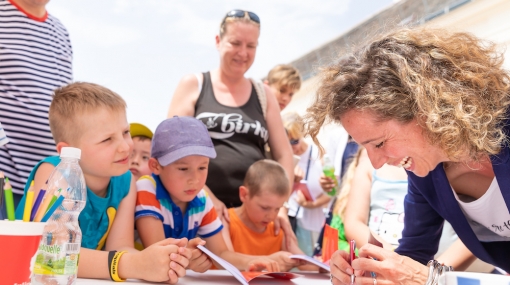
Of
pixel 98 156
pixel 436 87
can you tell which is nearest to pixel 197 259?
pixel 98 156

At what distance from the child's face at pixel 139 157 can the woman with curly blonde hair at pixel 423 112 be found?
1.29 meters

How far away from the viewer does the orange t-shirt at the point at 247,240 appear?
2416 mm

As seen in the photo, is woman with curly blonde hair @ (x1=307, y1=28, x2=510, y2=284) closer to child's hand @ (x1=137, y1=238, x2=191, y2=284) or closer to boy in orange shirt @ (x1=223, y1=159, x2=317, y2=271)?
child's hand @ (x1=137, y1=238, x2=191, y2=284)

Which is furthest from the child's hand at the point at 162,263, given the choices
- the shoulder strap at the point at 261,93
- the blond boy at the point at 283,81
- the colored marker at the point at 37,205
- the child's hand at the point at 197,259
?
the blond boy at the point at 283,81

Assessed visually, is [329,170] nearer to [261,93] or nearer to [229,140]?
[261,93]

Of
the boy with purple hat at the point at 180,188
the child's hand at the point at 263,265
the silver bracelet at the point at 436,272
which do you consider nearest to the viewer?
the silver bracelet at the point at 436,272

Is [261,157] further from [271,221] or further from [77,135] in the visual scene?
[77,135]

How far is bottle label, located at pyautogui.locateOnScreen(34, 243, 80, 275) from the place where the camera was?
2.99ft

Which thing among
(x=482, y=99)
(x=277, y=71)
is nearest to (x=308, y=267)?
(x=482, y=99)

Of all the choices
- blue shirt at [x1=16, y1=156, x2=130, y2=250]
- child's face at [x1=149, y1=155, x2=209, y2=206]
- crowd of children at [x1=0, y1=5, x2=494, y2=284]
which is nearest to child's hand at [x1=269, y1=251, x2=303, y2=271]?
crowd of children at [x1=0, y1=5, x2=494, y2=284]

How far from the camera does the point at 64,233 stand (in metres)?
1.01

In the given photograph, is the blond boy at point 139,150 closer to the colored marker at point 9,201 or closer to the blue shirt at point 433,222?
the blue shirt at point 433,222

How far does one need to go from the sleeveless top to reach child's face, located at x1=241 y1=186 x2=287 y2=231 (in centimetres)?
9

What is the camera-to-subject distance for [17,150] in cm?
193
